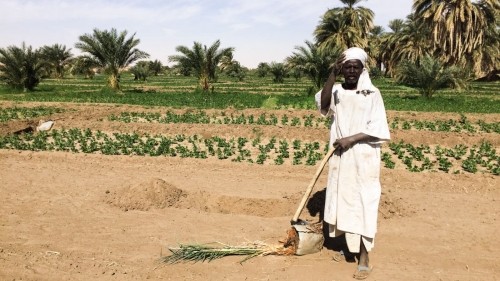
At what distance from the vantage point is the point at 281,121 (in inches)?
504

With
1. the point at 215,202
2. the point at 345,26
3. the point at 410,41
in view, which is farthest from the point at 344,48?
the point at 215,202

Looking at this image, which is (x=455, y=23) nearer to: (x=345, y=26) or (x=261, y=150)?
(x=345, y=26)

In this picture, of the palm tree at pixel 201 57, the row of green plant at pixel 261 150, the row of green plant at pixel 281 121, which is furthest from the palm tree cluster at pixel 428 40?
the row of green plant at pixel 261 150

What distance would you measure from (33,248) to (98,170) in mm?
3464

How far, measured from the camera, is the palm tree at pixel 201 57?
23.1 m

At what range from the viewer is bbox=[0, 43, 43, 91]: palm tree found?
2372 centimetres

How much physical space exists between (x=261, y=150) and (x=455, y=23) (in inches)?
988

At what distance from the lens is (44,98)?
19672mm

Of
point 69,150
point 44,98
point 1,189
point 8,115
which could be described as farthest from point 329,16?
point 1,189

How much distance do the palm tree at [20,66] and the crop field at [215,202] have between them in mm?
14669

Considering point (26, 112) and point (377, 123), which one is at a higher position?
point (377, 123)

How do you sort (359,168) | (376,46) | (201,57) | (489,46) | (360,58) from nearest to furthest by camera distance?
(360,58), (359,168), (201,57), (489,46), (376,46)

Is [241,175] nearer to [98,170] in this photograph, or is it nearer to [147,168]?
[147,168]

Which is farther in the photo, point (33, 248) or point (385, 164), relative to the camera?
point (385, 164)
